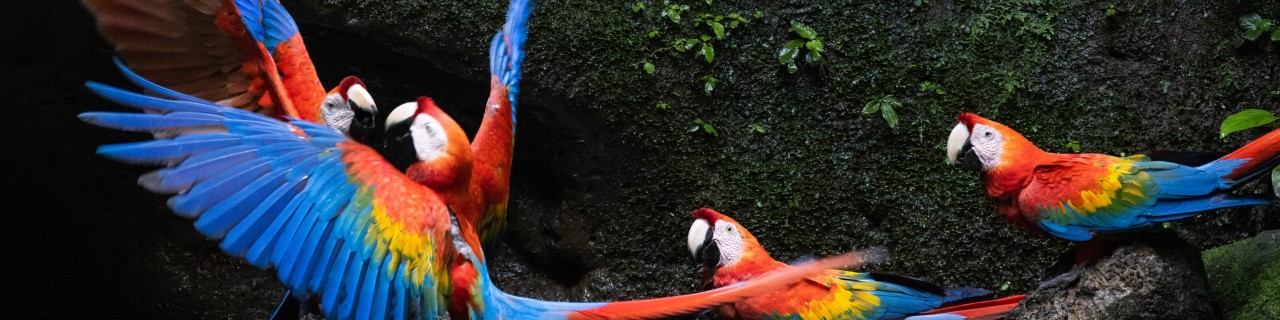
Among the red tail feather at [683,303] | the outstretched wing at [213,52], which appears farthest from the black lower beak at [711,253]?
the outstretched wing at [213,52]

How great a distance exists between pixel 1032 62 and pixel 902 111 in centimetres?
38

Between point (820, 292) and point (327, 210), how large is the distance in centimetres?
105

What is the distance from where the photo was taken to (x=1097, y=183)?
6.70 ft

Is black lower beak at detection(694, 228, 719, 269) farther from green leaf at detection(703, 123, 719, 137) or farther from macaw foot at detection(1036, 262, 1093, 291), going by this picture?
macaw foot at detection(1036, 262, 1093, 291)

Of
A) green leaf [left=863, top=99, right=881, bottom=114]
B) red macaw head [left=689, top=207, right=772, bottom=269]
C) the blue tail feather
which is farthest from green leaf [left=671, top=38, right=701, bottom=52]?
the blue tail feather

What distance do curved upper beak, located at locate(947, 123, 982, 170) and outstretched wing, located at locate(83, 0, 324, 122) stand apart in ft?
4.56

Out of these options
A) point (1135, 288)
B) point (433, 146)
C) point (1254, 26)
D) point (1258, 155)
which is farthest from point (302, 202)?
point (1254, 26)

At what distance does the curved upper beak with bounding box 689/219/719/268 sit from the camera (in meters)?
2.23

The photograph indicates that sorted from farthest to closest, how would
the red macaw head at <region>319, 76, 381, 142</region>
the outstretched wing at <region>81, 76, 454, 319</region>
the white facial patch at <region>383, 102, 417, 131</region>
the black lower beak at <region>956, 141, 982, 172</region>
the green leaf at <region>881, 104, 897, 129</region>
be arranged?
the green leaf at <region>881, 104, 897, 129</region>
the black lower beak at <region>956, 141, 982, 172</region>
the red macaw head at <region>319, 76, 381, 142</region>
the white facial patch at <region>383, 102, 417, 131</region>
the outstretched wing at <region>81, 76, 454, 319</region>

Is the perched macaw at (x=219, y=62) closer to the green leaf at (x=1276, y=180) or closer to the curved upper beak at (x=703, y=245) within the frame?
the curved upper beak at (x=703, y=245)

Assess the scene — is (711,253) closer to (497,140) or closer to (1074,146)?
(497,140)

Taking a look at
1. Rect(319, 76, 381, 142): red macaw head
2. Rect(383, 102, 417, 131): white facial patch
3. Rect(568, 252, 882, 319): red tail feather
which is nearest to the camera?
Rect(568, 252, 882, 319): red tail feather

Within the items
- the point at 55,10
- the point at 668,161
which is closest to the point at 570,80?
the point at 668,161

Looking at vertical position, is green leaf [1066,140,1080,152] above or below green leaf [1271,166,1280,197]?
below
